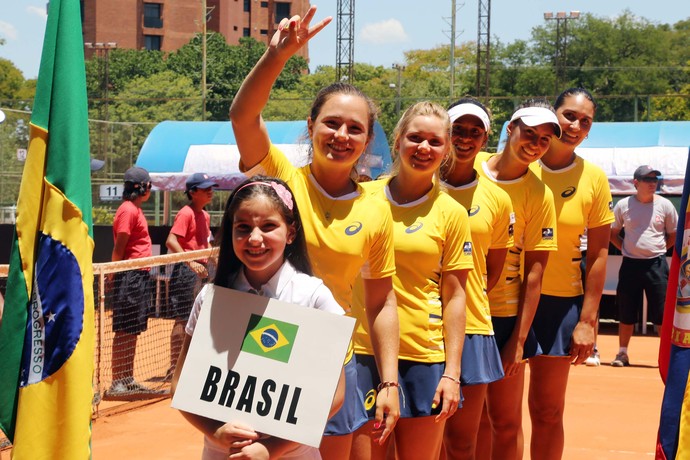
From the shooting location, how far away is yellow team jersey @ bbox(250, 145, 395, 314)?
3.84 meters

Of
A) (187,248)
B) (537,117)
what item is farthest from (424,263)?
(187,248)

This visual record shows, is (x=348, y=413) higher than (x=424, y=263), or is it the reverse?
(x=424, y=263)

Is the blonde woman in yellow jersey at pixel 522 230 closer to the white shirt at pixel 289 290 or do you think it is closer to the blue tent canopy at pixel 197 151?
the white shirt at pixel 289 290

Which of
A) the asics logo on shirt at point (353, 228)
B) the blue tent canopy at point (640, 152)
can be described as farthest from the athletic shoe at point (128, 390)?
the blue tent canopy at point (640, 152)

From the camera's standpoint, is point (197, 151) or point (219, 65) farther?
point (219, 65)

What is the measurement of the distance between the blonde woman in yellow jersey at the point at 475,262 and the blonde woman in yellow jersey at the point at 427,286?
47 centimetres

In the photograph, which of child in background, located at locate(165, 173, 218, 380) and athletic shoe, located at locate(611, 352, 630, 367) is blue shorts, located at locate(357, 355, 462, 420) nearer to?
child in background, located at locate(165, 173, 218, 380)

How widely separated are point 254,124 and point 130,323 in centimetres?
648

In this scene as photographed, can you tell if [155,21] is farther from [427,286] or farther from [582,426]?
[427,286]

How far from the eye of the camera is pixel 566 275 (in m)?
5.90

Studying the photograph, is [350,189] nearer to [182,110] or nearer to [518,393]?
[518,393]

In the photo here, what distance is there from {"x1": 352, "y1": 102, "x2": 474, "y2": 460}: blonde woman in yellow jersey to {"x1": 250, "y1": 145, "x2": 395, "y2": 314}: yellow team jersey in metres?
0.42

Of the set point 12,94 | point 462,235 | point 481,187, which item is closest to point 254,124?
point 462,235

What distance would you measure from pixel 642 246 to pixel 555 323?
6.91 metres
